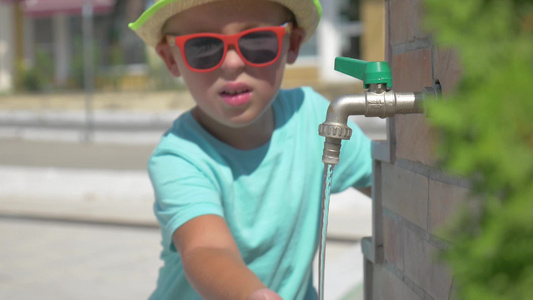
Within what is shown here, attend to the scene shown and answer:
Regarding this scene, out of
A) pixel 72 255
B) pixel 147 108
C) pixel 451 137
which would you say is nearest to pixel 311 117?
pixel 451 137

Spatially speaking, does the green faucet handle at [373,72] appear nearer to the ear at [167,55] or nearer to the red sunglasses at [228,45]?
the red sunglasses at [228,45]

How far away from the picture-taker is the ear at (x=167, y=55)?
196 cm

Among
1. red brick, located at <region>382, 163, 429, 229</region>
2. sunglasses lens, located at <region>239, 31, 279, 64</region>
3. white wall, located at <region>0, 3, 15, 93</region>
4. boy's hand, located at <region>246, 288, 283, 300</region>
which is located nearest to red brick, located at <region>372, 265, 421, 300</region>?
red brick, located at <region>382, 163, 429, 229</region>

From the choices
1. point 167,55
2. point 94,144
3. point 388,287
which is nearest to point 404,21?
point 388,287

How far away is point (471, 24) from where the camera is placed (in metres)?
0.44

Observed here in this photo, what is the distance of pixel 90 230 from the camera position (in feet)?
17.8

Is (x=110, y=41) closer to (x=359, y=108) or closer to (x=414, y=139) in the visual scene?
(x=414, y=139)

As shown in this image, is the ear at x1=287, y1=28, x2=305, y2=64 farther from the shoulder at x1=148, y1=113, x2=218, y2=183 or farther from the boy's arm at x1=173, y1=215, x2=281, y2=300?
the boy's arm at x1=173, y1=215, x2=281, y2=300

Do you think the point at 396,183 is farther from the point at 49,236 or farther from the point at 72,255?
the point at 49,236

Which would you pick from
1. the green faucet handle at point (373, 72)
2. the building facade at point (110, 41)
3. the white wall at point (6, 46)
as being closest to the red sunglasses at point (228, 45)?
the green faucet handle at point (373, 72)

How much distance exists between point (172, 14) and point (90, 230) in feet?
12.8

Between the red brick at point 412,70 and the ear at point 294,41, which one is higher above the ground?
the ear at point 294,41

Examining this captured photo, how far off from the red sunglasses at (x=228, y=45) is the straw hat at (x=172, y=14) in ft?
0.24

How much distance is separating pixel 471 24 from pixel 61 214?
5617 mm
